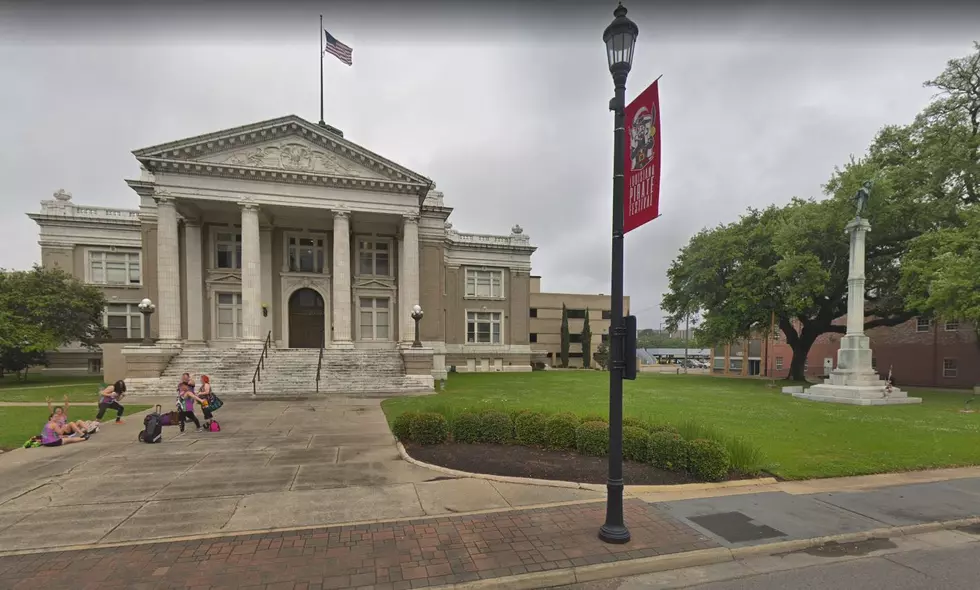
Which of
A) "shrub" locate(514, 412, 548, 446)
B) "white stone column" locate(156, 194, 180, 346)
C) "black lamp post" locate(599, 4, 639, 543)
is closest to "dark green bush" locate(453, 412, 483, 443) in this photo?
"shrub" locate(514, 412, 548, 446)

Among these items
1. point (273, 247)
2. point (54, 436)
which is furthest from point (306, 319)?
point (54, 436)

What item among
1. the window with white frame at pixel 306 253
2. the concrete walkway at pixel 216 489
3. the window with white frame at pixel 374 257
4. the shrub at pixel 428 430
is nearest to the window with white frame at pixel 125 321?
the window with white frame at pixel 306 253

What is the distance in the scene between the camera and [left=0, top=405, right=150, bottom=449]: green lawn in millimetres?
10078

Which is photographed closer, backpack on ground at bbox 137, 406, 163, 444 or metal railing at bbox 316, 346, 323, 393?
backpack on ground at bbox 137, 406, 163, 444

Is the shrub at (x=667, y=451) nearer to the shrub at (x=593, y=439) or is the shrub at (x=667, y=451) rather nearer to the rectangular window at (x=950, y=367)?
the shrub at (x=593, y=439)

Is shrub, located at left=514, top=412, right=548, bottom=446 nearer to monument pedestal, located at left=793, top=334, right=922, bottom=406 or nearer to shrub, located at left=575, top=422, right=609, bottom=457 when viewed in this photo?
shrub, located at left=575, top=422, right=609, bottom=457

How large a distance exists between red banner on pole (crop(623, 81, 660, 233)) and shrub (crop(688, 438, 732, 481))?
14.7 ft

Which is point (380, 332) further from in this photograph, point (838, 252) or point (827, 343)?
point (827, 343)

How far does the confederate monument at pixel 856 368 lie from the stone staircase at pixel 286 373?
750 inches

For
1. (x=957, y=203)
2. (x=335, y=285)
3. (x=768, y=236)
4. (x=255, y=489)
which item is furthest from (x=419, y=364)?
(x=957, y=203)

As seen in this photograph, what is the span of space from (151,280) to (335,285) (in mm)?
12520

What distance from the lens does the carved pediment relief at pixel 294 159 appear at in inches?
961

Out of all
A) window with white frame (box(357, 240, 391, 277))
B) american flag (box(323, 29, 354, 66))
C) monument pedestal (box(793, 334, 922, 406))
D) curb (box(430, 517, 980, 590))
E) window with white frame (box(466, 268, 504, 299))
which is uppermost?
american flag (box(323, 29, 354, 66))

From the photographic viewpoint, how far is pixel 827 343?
1655 inches
